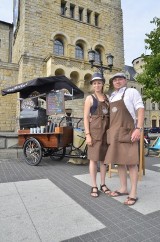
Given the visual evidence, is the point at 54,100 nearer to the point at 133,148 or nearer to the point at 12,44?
the point at 133,148

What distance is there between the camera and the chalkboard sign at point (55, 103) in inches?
280

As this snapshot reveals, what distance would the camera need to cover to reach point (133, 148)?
3209mm

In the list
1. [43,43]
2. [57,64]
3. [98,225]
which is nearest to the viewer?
[98,225]

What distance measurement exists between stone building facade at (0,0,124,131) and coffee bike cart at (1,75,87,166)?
430 inches

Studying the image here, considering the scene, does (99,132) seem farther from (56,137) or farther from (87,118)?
(56,137)

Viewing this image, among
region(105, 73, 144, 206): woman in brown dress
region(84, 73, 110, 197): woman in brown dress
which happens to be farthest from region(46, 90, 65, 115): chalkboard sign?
region(105, 73, 144, 206): woman in brown dress

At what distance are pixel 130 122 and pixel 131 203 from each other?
1.25 meters

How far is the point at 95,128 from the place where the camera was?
3621 millimetres

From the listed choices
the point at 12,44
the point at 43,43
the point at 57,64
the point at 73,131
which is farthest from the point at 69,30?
the point at 73,131

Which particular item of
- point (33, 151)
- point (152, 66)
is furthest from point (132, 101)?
point (152, 66)

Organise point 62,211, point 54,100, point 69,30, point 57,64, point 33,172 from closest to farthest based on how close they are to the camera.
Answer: point 62,211, point 33,172, point 54,100, point 57,64, point 69,30

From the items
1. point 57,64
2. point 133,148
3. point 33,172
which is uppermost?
point 57,64

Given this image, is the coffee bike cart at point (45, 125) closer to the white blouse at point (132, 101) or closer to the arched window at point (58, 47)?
the white blouse at point (132, 101)

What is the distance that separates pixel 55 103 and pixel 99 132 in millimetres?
3943
